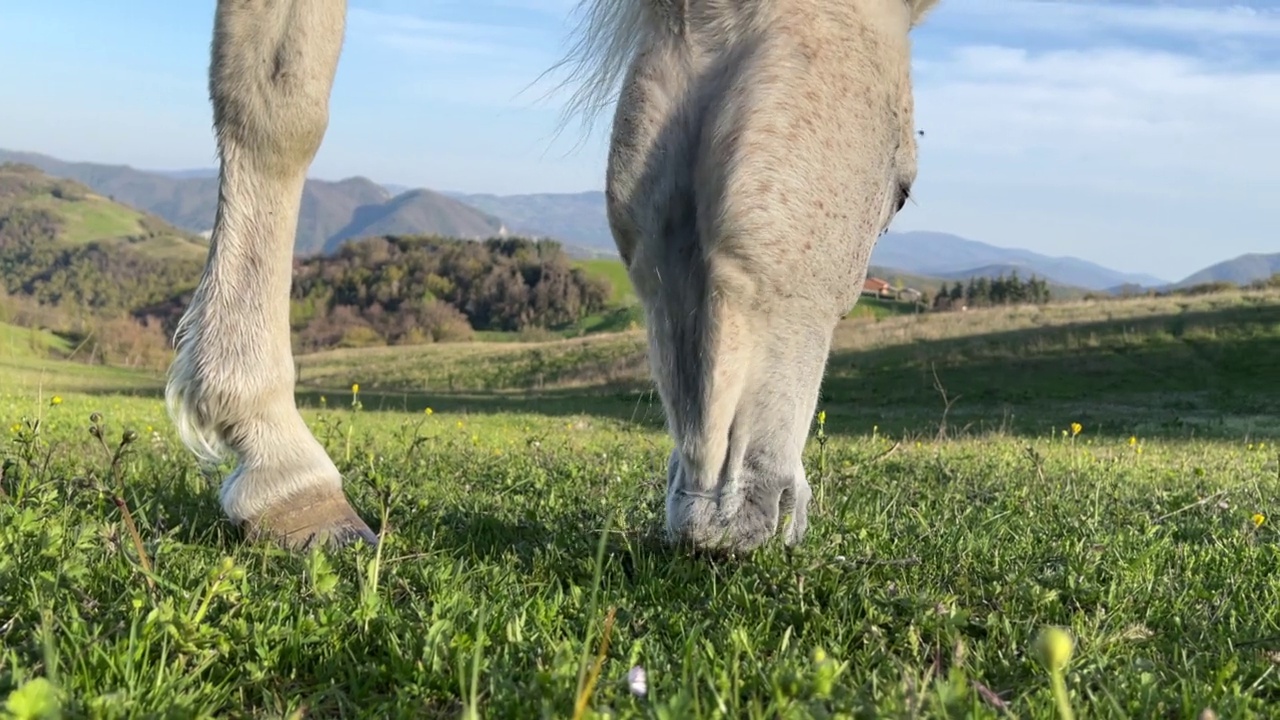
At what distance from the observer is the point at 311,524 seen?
244 cm

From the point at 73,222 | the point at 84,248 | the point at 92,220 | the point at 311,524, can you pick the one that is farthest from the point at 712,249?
the point at 92,220

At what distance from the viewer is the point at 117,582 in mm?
1855

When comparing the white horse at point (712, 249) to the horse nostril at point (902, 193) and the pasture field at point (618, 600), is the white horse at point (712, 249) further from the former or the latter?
the pasture field at point (618, 600)

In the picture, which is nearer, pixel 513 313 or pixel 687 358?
pixel 687 358

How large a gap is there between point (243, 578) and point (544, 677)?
805 mm

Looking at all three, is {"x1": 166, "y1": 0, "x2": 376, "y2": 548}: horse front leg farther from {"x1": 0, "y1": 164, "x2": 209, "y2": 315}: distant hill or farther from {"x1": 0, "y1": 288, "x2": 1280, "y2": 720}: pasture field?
{"x1": 0, "y1": 164, "x2": 209, "y2": 315}: distant hill

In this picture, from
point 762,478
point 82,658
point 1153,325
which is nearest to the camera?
point 82,658

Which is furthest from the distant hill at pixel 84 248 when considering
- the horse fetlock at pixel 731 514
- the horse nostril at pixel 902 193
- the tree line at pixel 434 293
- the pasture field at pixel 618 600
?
the horse fetlock at pixel 731 514

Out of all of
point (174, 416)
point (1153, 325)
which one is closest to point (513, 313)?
point (1153, 325)

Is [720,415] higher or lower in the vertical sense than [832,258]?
lower

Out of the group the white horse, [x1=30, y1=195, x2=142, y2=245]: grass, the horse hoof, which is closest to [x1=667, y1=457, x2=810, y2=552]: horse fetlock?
the white horse

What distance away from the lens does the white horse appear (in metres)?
2.16

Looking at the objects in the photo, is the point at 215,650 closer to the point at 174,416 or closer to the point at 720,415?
the point at 720,415

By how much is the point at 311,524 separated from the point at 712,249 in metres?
1.28
